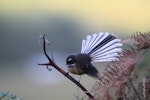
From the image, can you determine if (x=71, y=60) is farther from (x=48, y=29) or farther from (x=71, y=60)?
(x=48, y=29)

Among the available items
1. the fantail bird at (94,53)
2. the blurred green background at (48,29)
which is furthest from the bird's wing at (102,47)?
the blurred green background at (48,29)

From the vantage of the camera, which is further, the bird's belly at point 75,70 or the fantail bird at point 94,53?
the bird's belly at point 75,70

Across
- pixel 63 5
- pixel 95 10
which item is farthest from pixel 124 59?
pixel 63 5

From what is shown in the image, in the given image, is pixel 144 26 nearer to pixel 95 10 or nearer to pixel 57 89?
pixel 57 89

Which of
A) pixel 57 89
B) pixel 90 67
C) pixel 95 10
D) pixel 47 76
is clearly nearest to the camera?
pixel 90 67

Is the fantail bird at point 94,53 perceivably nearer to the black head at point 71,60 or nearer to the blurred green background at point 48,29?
the black head at point 71,60

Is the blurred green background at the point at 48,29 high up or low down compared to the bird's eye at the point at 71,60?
down
